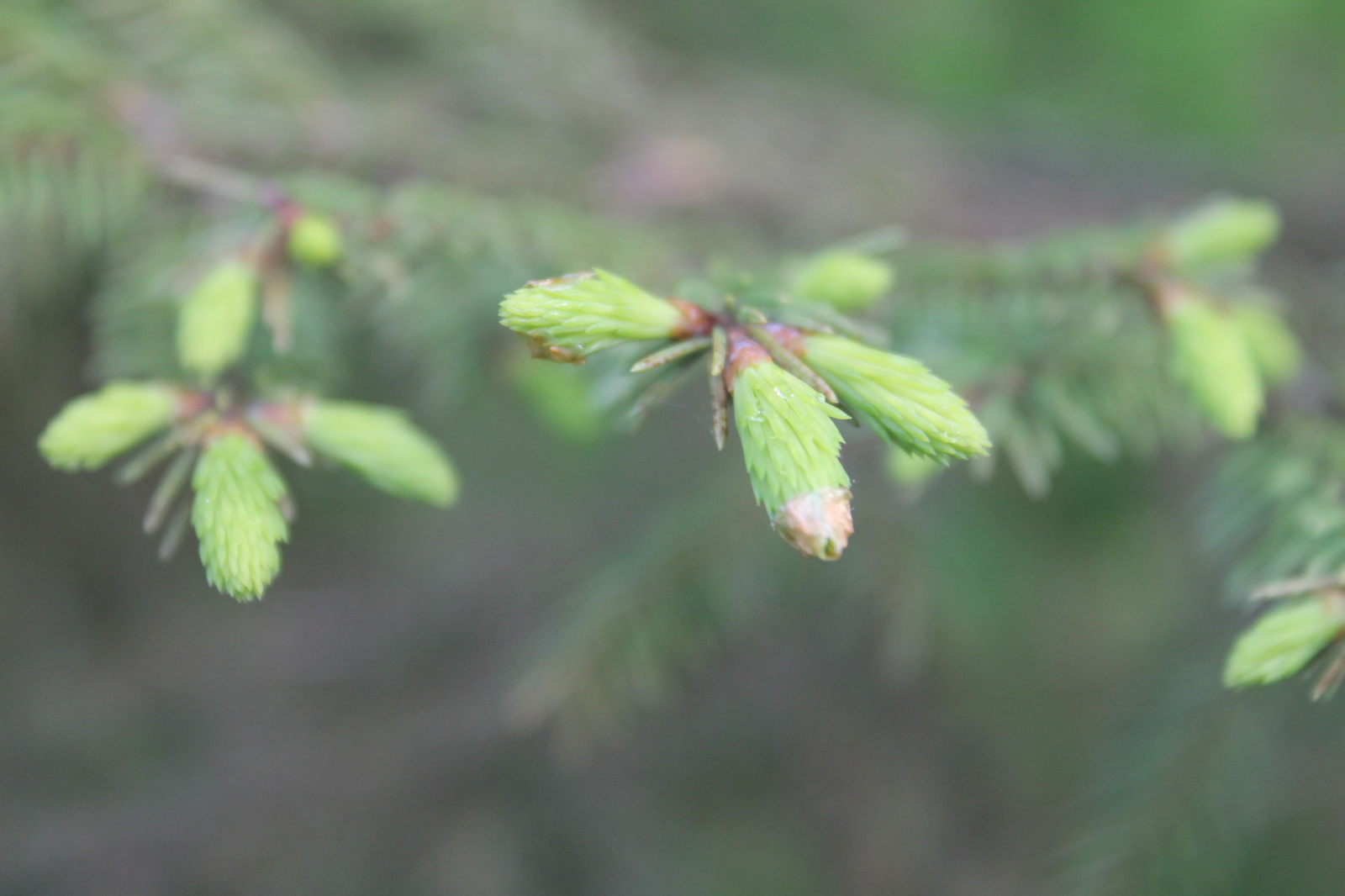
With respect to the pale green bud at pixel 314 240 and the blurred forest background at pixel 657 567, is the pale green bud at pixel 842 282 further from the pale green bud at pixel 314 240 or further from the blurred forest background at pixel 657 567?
the pale green bud at pixel 314 240

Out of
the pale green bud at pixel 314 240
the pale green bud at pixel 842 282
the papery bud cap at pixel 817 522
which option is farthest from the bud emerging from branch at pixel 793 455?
the pale green bud at pixel 314 240

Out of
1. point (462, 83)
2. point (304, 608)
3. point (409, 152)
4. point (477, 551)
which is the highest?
point (462, 83)

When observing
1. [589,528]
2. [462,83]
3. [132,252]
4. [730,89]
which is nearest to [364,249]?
[132,252]

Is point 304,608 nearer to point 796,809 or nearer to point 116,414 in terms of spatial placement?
point 796,809

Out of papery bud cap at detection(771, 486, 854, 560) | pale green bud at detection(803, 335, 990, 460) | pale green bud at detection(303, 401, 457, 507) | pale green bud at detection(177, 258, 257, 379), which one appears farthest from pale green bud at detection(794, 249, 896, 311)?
pale green bud at detection(177, 258, 257, 379)

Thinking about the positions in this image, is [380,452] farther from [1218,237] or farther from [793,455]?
[1218,237]

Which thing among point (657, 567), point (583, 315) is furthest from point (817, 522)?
point (657, 567)
